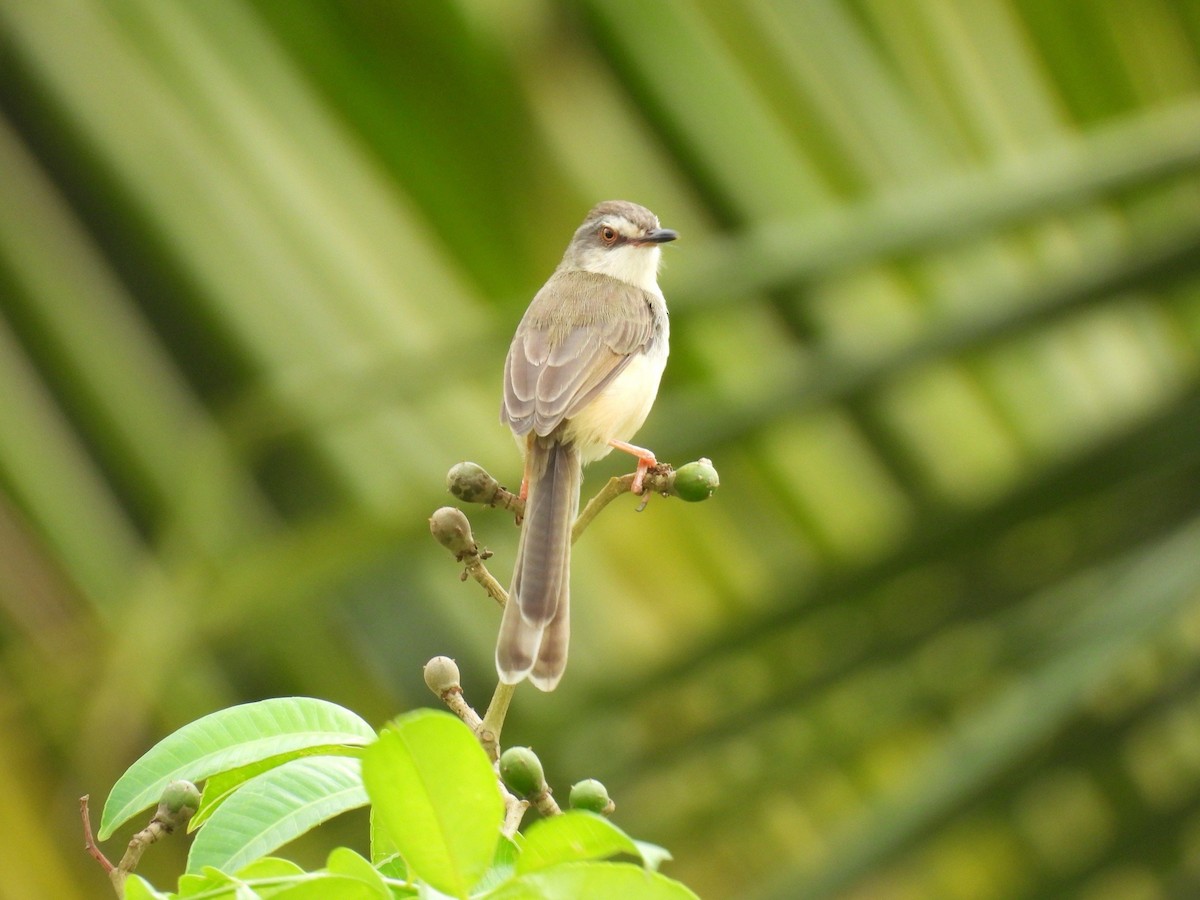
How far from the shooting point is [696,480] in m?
2.69

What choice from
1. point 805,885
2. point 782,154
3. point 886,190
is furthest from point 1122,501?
point 782,154

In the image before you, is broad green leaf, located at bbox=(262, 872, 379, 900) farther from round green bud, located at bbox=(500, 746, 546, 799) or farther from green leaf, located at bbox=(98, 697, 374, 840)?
round green bud, located at bbox=(500, 746, 546, 799)

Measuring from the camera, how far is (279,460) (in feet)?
13.1

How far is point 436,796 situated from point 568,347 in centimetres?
290

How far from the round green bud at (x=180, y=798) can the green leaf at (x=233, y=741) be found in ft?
0.80

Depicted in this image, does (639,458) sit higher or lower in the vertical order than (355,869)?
lower

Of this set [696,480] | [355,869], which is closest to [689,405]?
[696,480]

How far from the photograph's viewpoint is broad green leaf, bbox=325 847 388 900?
128 cm

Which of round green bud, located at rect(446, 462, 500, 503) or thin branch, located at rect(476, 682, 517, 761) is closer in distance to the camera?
thin branch, located at rect(476, 682, 517, 761)

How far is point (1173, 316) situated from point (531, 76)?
162cm

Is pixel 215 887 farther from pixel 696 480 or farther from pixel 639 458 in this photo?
pixel 639 458

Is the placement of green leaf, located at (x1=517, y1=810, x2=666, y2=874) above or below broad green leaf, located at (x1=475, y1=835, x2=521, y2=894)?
above

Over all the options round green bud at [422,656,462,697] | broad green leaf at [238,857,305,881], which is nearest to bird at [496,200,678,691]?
round green bud at [422,656,462,697]

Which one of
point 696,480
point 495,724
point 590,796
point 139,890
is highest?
point 139,890
